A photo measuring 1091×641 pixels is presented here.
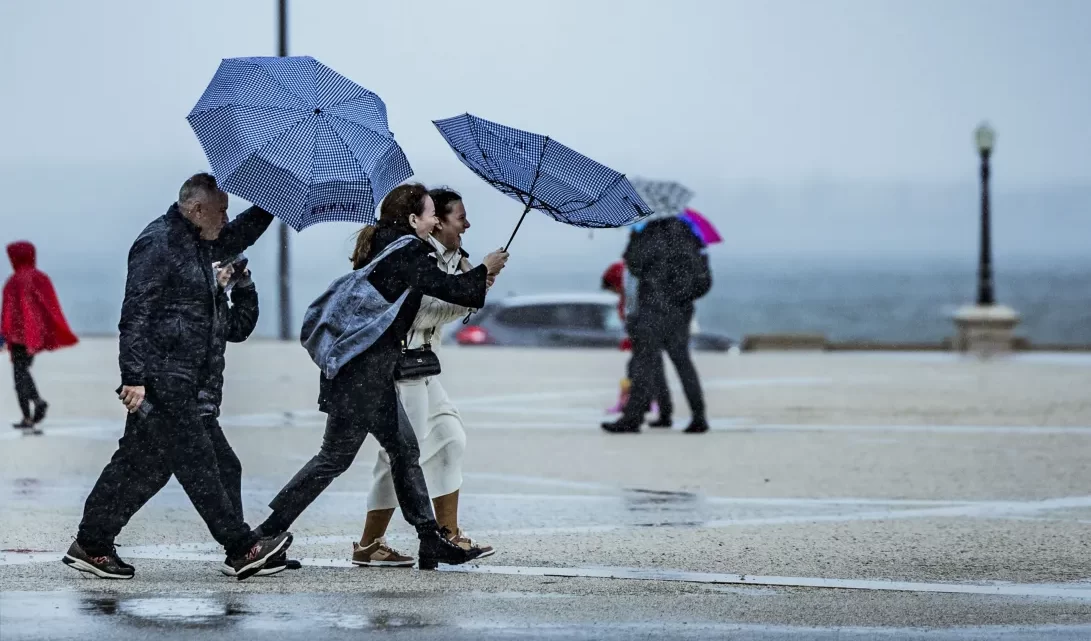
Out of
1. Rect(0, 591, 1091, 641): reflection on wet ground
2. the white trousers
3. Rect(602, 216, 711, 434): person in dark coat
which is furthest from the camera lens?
Rect(602, 216, 711, 434): person in dark coat

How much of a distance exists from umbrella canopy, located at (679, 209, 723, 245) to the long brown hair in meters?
6.67

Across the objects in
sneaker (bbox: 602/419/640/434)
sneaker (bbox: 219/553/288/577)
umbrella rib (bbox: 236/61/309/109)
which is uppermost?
umbrella rib (bbox: 236/61/309/109)

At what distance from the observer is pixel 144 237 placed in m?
7.36

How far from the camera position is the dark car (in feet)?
94.0

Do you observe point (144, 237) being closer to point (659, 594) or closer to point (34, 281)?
point (659, 594)

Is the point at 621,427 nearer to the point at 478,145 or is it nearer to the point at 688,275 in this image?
the point at 688,275

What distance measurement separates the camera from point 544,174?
771 cm

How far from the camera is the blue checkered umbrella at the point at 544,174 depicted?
25.3 feet

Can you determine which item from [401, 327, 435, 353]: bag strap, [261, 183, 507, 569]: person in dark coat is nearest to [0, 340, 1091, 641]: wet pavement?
[261, 183, 507, 569]: person in dark coat

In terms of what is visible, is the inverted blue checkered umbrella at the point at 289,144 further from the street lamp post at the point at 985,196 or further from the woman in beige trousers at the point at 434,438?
the street lamp post at the point at 985,196

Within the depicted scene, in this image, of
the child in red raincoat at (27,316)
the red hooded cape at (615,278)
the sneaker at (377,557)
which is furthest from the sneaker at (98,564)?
the red hooded cape at (615,278)

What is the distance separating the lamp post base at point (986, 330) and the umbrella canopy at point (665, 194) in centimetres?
1428

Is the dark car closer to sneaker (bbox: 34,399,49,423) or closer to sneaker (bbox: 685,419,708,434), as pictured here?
sneaker (bbox: 685,419,708,434)

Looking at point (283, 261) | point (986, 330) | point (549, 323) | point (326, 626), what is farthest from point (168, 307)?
point (986, 330)
